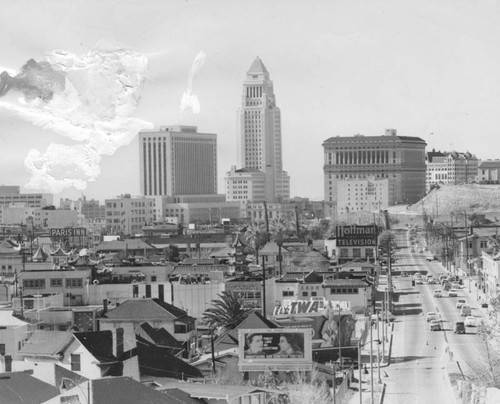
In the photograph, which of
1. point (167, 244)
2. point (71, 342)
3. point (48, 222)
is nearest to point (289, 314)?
point (71, 342)

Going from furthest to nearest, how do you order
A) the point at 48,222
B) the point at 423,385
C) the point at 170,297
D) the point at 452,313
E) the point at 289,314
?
the point at 48,222 < the point at 452,313 < the point at 170,297 < the point at 289,314 < the point at 423,385

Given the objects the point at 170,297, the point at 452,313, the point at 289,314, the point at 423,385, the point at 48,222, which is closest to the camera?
the point at 423,385

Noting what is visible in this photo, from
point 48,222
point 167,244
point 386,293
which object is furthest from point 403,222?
point 386,293

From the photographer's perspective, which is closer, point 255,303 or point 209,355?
point 209,355

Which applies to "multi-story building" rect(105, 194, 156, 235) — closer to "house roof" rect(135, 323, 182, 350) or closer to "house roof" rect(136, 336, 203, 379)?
"house roof" rect(135, 323, 182, 350)

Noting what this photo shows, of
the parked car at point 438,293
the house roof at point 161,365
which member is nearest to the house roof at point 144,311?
the house roof at point 161,365

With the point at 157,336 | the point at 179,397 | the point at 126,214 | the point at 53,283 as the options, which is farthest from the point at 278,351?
the point at 126,214

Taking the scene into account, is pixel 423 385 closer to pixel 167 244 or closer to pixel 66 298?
pixel 66 298

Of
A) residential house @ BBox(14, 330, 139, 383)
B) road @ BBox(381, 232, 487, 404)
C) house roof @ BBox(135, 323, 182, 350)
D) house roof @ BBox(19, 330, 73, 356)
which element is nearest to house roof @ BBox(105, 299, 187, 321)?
house roof @ BBox(135, 323, 182, 350)
